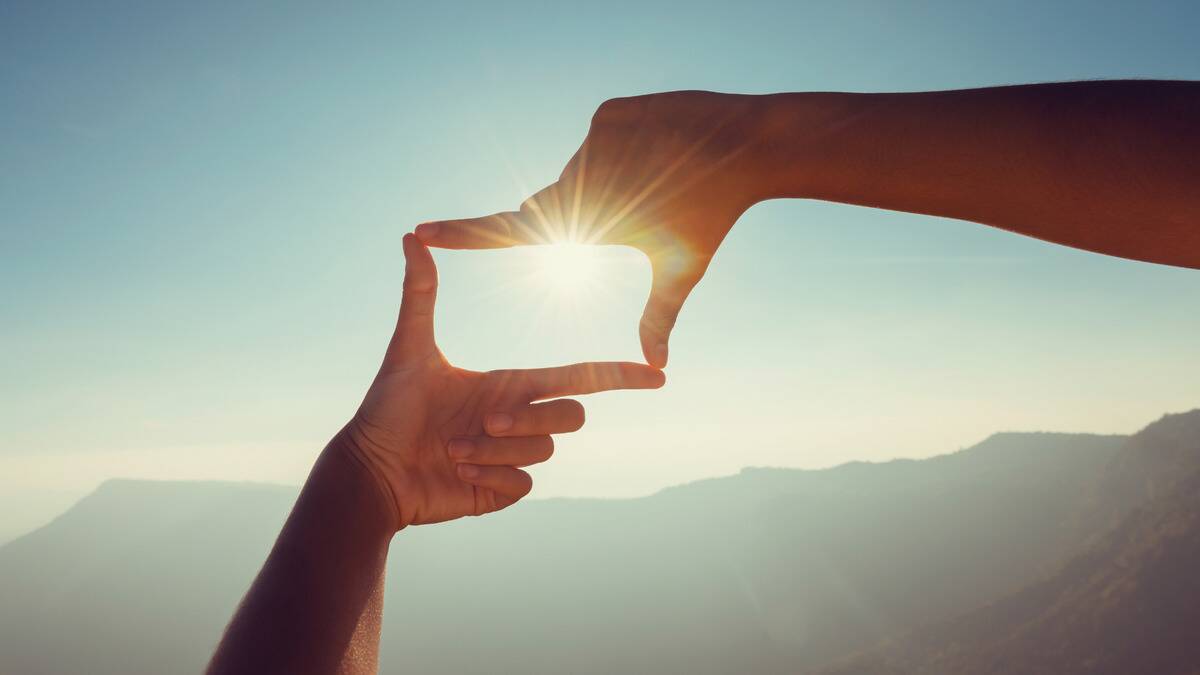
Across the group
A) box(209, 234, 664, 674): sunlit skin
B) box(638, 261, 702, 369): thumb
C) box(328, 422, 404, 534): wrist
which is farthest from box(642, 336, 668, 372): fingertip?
box(328, 422, 404, 534): wrist

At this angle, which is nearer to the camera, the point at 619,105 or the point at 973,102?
the point at 973,102

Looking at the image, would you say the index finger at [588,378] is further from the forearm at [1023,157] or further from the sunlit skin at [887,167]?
the forearm at [1023,157]

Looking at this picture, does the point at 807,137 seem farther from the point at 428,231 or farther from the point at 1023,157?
the point at 428,231

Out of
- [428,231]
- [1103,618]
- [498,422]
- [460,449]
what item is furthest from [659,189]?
[1103,618]

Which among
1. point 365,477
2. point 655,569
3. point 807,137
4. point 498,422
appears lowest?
point 365,477

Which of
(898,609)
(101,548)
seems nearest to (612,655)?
(898,609)

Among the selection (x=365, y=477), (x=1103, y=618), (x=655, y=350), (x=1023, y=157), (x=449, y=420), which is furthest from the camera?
(x=1103, y=618)

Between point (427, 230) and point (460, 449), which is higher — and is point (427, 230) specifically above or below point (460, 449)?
above

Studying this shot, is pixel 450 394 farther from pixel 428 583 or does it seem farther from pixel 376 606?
pixel 428 583
